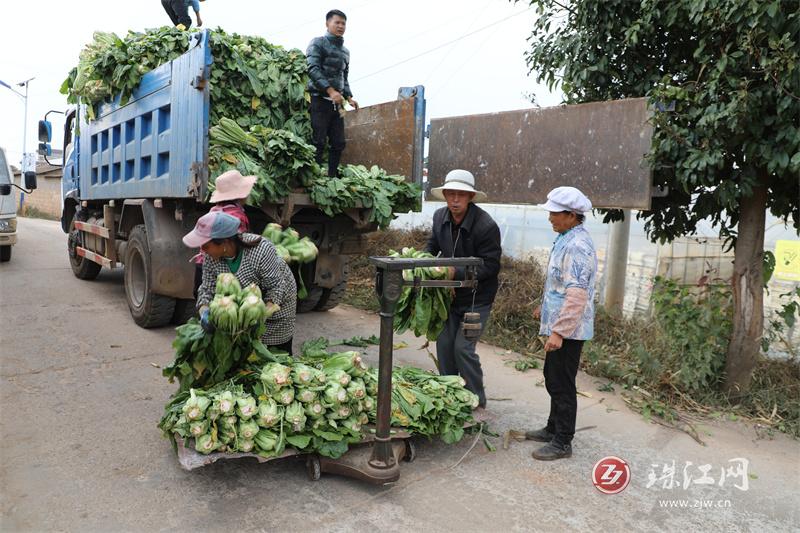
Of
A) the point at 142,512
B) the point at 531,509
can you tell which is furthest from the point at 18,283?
the point at 531,509

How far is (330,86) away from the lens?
18.3ft

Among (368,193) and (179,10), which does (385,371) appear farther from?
(179,10)

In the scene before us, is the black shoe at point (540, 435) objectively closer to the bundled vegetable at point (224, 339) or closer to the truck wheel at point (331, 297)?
the bundled vegetable at point (224, 339)

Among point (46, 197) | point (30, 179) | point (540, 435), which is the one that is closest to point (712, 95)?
point (540, 435)

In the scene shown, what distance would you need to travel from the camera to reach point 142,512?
278cm

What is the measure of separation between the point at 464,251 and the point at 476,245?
103mm

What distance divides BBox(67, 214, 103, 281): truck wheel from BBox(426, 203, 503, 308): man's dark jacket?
22.6 feet

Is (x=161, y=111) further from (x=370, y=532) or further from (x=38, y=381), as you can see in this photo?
(x=370, y=532)

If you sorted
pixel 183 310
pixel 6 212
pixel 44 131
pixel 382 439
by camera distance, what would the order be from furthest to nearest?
pixel 6 212, pixel 44 131, pixel 183 310, pixel 382 439

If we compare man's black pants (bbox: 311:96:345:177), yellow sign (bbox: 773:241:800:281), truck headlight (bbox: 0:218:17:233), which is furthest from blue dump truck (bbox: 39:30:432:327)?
truck headlight (bbox: 0:218:17:233)

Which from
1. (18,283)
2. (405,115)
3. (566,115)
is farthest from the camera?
(18,283)

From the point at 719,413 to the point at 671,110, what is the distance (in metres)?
2.38

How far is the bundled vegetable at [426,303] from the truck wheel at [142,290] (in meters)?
3.05

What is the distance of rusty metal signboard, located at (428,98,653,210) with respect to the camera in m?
3.99
